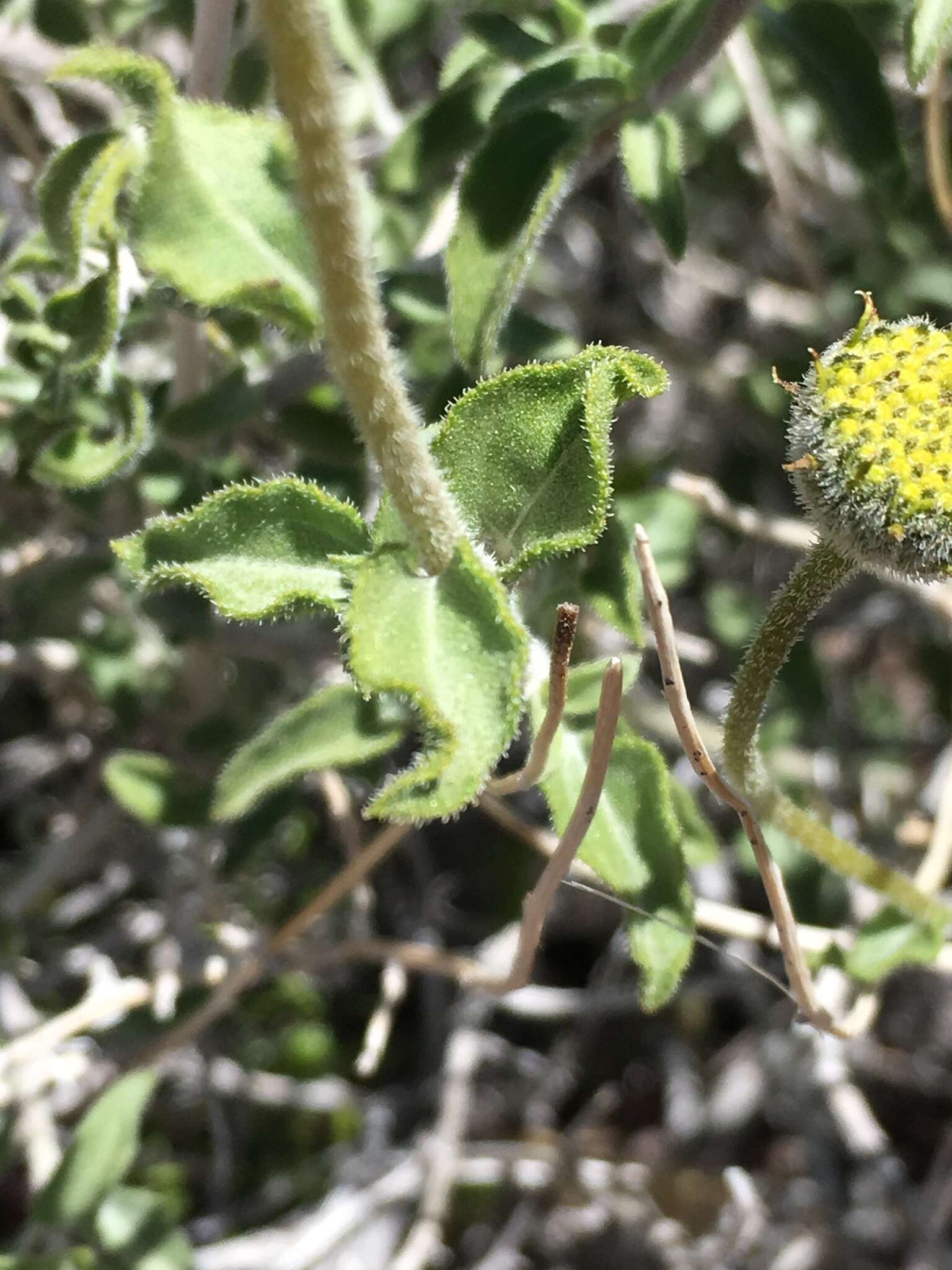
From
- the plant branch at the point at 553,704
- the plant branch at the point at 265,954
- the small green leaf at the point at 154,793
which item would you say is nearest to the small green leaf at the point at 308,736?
the plant branch at the point at 553,704

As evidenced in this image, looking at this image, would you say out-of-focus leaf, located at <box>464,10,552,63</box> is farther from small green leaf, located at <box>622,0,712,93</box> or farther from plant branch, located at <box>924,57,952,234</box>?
plant branch, located at <box>924,57,952,234</box>

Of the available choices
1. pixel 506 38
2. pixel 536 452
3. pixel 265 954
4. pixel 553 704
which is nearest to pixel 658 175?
pixel 506 38

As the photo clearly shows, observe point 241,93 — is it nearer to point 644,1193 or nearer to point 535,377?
point 535,377

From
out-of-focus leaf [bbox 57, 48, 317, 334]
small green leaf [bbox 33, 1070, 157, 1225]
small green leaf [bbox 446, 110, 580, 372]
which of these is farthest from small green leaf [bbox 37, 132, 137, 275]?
small green leaf [bbox 33, 1070, 157, 1225]

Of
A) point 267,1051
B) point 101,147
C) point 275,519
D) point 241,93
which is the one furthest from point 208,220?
point 267,1051

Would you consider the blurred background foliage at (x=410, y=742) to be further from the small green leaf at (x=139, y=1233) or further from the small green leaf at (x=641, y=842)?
the small green leaf at (x=641, y=842)

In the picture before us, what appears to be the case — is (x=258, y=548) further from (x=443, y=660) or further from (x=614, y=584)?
(x=614, y=584)
